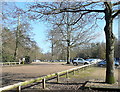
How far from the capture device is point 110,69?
7.77m

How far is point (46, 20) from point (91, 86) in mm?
4551

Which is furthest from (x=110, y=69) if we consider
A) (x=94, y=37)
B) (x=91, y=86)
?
(x=94, y=37)

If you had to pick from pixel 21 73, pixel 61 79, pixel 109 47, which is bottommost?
pixel 21 73

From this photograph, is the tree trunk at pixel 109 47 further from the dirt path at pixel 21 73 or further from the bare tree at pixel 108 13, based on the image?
the dirt path at pixel 21 73

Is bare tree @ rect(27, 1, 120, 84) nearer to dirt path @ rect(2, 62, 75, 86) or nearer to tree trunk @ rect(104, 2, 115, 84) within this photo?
tree trunk @ rect(104, 2, 115, 84)

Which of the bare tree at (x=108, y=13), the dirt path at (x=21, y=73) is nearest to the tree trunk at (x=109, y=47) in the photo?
the bare tree at (x=108, y=13)

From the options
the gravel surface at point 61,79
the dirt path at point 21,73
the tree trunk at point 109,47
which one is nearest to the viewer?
the gravel surface at point 61,79

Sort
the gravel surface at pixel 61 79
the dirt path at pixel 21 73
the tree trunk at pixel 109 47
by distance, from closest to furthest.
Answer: the gravel surface at pixel 61 79 → the tree trunk at pixel 109 47 → the dirt path at pixel 21 73

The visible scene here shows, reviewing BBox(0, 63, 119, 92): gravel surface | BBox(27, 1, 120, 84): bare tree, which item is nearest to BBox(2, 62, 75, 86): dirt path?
BBox(0, 63, 119, 92): gravel surface

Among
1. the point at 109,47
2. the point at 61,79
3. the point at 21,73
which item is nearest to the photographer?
the point at 109,47

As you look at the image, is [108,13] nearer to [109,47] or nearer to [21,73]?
[109,47]

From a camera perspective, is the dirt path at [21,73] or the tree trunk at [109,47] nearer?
the tree trunk at [109,47]

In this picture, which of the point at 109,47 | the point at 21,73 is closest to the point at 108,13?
the point at 109,47

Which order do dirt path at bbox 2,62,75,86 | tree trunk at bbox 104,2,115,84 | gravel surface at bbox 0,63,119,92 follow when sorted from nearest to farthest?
gravel surface at bbox 0,63,119,92 → tree trunk at bbox 104,2,115,84 → dirt path at bbox 2,62,75,86
